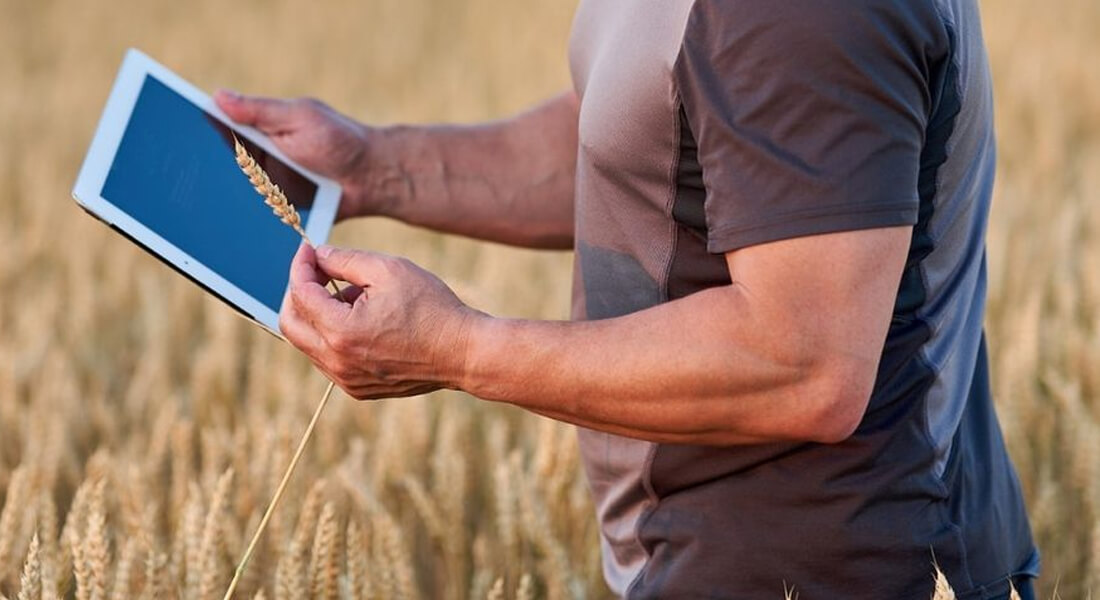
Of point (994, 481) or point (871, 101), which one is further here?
point (994, 481)

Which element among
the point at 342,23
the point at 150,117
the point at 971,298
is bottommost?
the point at 971,298

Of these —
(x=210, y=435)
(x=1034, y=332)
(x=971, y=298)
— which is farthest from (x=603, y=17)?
(x=1034, y=332)

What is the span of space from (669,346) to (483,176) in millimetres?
786

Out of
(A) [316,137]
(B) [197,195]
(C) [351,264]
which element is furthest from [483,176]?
(C) [351,264]

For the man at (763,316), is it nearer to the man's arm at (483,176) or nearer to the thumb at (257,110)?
the man's arm at (483,176)

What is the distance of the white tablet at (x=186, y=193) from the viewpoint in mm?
1621

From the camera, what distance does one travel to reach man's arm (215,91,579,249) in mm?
2045

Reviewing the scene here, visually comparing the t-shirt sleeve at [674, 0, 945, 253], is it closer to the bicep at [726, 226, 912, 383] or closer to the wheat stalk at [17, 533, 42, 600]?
the bicep at [726, 226, 912, 383]

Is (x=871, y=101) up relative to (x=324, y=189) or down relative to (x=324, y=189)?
down

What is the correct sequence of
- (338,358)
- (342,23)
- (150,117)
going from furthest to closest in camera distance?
(342,23) < (150,117) < (338,358)

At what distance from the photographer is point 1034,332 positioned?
2.77 metres

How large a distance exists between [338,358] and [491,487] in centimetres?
126

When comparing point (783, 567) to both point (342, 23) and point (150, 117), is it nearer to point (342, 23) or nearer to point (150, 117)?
point (150, 117)

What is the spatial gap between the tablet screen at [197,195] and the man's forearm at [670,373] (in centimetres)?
42
